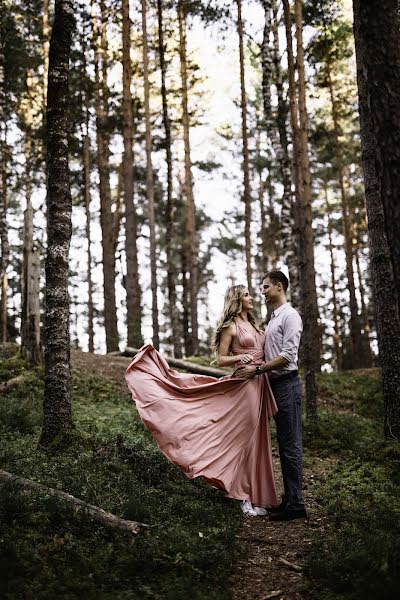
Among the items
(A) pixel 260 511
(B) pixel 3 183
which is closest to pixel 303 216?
(A) pixel 260 511

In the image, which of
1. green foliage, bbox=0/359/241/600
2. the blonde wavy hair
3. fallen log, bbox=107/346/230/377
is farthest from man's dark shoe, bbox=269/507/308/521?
fallen log, bbox=107/346/230/377

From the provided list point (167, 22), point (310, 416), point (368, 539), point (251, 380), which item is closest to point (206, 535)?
point (368, 539)

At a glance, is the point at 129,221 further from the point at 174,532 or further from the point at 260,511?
the point at 174,532

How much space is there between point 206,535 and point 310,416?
6.45 meters

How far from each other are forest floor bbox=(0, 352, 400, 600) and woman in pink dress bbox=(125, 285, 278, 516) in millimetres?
330

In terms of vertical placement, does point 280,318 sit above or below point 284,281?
below

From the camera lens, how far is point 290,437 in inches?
263

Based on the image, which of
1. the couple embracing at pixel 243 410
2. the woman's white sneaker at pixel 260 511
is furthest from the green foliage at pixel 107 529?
the couple embracing at pixel 243 410

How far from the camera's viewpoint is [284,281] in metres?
7.16

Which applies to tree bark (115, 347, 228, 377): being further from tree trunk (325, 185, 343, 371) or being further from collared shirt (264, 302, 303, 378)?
tree trunk (325, 185, 343, 371)

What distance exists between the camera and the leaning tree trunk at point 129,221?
59.9 feet

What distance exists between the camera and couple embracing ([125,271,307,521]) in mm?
6641

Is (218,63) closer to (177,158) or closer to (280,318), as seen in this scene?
(177,158)

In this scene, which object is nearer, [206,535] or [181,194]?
[206,535]
